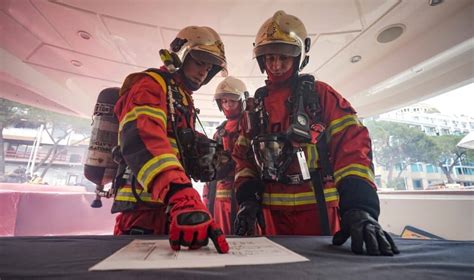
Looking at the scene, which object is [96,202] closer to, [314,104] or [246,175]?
[246,175]

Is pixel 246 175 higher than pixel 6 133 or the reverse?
the reverse

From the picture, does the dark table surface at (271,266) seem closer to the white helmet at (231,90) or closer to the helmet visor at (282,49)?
the helmet visor at (282,49)

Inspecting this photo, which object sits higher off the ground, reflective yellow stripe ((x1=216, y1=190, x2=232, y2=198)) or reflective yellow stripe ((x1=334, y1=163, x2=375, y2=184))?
reflective yellow stripe ((x1=334, y1=163, x2=375, y2=184))

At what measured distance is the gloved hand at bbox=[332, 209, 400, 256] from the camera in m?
0.68

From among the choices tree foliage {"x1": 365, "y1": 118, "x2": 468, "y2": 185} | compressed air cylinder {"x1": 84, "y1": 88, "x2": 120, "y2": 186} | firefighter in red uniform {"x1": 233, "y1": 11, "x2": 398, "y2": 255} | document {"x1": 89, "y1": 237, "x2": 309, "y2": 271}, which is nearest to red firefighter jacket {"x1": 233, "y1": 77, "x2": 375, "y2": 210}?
firefighter in red uniform {"x1": 233, "y1": 11, "x2": 398, "y2": 255}

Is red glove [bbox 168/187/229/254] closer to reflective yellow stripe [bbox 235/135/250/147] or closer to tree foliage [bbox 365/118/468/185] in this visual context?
reflective yellow stripe [bbox 235/135/250/147]

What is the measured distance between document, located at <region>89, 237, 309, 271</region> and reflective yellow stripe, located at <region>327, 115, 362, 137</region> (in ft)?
2.39

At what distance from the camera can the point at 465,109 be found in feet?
9.35

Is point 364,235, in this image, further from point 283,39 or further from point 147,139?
point 283,39

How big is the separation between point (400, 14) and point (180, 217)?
9.30ft

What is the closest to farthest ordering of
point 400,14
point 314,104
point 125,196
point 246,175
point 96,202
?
point 125,196
point 314,104
point 246,175
point 96,202
point 400,14

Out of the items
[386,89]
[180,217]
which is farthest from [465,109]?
[180,217]

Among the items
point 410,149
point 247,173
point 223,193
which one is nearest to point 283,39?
point 247,173

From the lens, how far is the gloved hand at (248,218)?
1.20m
